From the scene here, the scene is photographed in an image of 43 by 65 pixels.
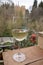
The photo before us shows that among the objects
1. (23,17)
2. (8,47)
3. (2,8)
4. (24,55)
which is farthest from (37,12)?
(24,55)

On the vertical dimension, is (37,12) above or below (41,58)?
above

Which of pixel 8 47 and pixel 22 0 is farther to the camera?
pixel 22 0

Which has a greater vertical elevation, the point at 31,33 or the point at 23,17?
the point at 23,17

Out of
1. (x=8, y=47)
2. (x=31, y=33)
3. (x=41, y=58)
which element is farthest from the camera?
(x=31, y=33)

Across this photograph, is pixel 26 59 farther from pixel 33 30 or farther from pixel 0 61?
pixel 33 30

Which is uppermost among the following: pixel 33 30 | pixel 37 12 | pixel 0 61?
pixel 37 12

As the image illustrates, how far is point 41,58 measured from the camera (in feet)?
1.80

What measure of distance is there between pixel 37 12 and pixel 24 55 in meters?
0.49

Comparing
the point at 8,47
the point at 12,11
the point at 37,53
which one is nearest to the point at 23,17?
the point at 12,11

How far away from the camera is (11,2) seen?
1.00m

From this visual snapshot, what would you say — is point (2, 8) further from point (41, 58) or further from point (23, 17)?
point (41, 58)

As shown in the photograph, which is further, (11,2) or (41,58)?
(11,2)

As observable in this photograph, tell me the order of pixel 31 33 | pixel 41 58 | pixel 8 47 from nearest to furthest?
pixel 41 58
pixel 8 47
pixel 31 33

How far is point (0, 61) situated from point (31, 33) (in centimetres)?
37
